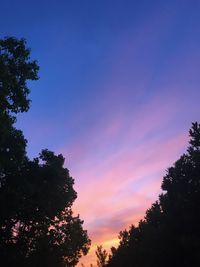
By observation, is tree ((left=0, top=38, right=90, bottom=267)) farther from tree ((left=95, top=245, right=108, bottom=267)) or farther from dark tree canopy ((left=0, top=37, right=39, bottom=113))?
tree ((left=95, top=245, right=108, bottom=267))

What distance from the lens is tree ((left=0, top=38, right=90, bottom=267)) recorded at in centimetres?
3894

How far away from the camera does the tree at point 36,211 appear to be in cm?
3894

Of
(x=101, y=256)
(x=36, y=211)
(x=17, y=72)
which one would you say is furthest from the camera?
(x=101, y=256)

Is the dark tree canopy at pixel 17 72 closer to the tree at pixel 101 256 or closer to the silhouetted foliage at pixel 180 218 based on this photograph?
the silhouetted foliage at pixel 180 218

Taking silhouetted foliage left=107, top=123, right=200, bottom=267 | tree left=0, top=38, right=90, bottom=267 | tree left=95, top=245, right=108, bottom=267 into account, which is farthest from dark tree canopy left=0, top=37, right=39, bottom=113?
tree left=95, top=245, right=108, bottom=267

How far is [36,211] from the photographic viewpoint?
4081cm

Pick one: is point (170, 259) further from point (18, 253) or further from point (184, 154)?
point (18, 253)

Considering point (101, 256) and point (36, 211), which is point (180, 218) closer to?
point (36, 211)

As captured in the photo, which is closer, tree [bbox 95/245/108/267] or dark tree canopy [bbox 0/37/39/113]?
dark tree canopy [bbox 0/37/39/113]

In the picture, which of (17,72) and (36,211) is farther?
(36,211)

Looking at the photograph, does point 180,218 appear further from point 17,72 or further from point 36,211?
point 17,72

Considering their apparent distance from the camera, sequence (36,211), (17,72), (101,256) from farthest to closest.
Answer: (101,256) → (36,211) → (17,72)

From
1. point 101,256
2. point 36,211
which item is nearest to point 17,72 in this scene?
point 36,211

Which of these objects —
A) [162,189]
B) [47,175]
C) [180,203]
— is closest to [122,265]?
[162,189]
